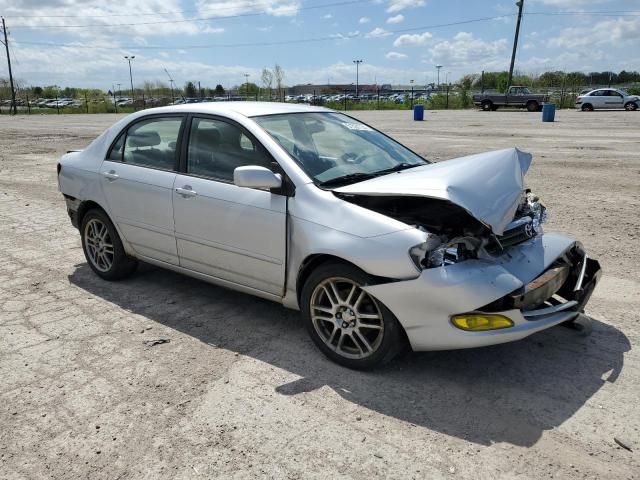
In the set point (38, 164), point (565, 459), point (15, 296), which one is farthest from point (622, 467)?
point (38, 164)

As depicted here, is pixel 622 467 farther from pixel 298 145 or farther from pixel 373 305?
pixel 298 145

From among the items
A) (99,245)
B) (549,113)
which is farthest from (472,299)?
(549,113)

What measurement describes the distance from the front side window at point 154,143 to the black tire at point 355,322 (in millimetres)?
1737

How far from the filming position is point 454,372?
3.51 metres

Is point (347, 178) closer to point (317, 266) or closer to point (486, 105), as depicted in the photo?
point (317, 266)

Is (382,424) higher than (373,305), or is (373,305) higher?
(373,305)

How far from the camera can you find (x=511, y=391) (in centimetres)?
326

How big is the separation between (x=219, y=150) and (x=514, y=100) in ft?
121

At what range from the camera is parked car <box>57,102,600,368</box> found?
3.14 meters

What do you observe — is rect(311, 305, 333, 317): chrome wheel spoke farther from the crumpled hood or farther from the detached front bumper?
the crumpled hood

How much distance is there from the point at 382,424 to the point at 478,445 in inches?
20.1

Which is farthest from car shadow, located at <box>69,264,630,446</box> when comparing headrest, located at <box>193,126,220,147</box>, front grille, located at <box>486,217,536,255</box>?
headrest, located at <box>193,126,220,147</box>

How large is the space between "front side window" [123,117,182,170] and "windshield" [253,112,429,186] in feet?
2.80

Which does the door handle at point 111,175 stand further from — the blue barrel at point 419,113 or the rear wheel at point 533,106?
the rear wheel at point 533,106
